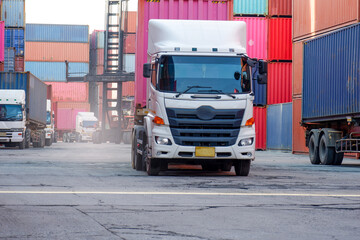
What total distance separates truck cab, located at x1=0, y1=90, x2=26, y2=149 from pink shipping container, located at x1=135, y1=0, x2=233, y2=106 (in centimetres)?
1460

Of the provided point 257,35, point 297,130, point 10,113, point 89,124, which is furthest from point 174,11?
point 89,124

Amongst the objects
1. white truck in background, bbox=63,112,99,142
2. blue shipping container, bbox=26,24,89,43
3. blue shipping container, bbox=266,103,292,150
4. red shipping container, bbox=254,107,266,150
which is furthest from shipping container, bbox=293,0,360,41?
blue shipping container, bbox=26,24,89,43

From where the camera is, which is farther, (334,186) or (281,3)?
(281,3)

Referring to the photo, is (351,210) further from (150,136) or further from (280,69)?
(280,69)

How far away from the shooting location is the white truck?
1294 cm

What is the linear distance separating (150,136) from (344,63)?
751 cm

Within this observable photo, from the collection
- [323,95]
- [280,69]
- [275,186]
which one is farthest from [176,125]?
[280,69]

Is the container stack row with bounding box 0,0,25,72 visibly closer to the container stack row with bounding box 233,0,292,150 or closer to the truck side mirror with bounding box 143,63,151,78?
the container stack row with bounding box 233,0,292,150

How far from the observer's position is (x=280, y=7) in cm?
3631

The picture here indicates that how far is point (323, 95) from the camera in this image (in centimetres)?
2019

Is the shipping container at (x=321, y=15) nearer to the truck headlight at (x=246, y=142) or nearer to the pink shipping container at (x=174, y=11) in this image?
the pink shipping container at (x=174, y=11)

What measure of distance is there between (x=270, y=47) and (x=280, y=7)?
2.19 meters

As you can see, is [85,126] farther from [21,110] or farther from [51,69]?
[21,110]

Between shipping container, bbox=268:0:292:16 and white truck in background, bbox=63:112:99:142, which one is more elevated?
shipping container, bbox=268:0:292:16
